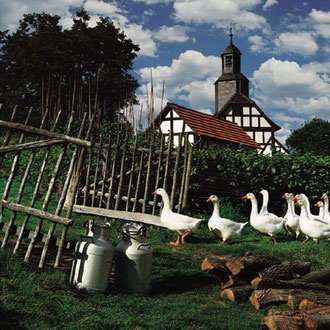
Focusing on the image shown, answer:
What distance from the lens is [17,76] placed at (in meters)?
25.3

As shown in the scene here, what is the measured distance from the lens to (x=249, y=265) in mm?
4125

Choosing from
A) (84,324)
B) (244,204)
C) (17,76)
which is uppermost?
(17,76)

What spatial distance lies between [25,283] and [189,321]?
1575 millimetres

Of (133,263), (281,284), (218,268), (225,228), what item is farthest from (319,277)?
(133,263)

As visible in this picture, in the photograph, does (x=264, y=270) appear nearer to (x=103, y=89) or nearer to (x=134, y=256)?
(x=134, y=256)

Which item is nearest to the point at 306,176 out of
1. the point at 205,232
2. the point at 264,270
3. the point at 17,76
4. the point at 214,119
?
the point at 205,232

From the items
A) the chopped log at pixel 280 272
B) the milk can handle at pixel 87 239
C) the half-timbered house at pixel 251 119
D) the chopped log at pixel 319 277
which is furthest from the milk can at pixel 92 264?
the half-timbered house at pixel 251 119

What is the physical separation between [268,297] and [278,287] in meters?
0.25

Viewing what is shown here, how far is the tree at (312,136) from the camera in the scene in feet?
120

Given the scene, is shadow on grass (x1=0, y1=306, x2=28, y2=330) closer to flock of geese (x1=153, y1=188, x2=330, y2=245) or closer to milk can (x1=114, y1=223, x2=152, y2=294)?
milk can (x1=114, y1=223, x2=152, y2=294)

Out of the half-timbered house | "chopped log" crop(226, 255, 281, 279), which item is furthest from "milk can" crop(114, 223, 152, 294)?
the half-timbered house

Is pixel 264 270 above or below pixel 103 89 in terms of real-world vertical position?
below

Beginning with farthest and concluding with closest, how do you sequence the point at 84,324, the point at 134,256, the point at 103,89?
the point at 103,89 < the point at 134,256 < the point at 84,324

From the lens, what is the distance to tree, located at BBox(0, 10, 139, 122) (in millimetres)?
23219
